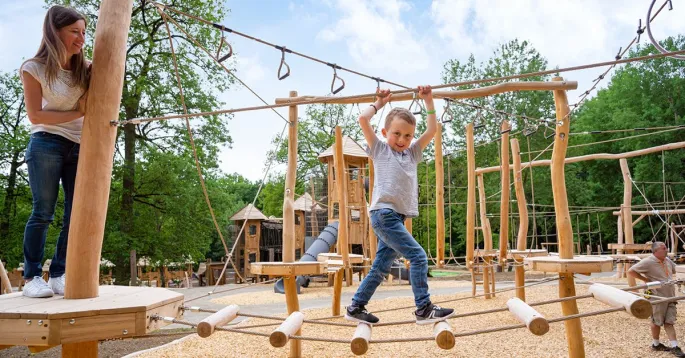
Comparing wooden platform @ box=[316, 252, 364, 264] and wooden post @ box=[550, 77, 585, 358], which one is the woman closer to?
wooden post @ box=[550, 77, 585, 358]

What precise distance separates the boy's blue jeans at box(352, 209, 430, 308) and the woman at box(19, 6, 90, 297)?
188cm

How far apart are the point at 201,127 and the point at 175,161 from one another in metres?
1.85

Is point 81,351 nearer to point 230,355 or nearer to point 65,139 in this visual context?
point 65,139

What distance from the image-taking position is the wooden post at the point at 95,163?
282 centimetres

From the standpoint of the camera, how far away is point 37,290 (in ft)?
9.46

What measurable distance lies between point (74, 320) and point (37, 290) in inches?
25.4

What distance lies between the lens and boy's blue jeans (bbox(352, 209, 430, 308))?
10.5 ft

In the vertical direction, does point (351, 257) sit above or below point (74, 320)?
above

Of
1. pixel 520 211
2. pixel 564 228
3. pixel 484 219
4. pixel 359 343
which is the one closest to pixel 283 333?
pixel 359 343

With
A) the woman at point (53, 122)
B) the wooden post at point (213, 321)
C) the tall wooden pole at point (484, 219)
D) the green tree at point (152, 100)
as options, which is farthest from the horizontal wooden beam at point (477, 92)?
the green tree at point (152, 100)

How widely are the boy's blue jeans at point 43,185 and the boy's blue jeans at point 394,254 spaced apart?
1887 mm

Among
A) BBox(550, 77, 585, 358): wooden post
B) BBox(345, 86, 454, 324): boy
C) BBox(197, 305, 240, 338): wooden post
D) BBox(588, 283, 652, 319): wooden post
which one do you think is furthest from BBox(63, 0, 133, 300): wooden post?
BBox(550, 77, 585, 358): wooden post

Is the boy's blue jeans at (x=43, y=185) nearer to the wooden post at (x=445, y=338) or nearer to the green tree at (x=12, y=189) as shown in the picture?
the wooden post at (x=445, y=338)

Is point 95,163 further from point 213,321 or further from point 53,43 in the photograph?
point 213,321
